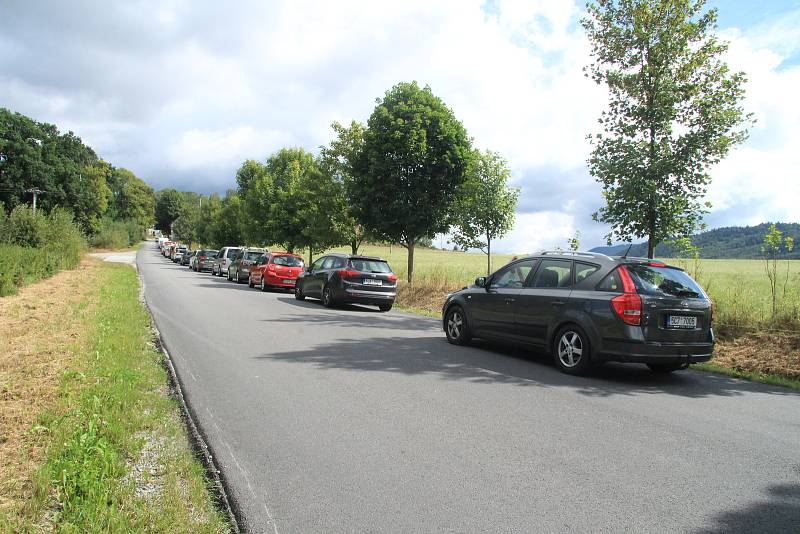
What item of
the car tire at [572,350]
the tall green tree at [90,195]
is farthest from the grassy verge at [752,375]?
the tall green tree at [90,195]

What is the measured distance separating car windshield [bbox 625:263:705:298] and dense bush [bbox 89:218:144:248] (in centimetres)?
8319

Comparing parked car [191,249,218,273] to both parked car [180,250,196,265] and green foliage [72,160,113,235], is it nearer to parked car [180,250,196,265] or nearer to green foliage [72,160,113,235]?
parked car [180,250,196,265]

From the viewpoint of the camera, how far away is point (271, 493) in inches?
146

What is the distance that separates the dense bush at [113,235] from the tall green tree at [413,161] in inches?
2744

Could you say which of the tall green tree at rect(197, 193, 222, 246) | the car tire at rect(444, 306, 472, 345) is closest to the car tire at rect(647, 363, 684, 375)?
the car tire at rect(444, 306, 472, 345)

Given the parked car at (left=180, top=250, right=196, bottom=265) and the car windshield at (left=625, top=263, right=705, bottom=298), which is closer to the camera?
the car windshield at (left=625, top=263, right=705, bottom=298)

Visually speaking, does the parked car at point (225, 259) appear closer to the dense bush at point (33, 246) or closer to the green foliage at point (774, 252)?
the dense bush at point (33, 246)

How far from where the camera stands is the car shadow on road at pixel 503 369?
7.10 m

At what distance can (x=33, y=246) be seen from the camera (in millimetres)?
26266

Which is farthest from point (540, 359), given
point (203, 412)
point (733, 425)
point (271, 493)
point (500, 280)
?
point (271, 493)

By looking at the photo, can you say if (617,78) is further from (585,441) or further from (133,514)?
(133,514)

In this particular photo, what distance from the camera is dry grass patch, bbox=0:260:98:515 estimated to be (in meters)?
3.84

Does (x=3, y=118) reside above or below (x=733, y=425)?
above

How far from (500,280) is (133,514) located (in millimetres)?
7030
